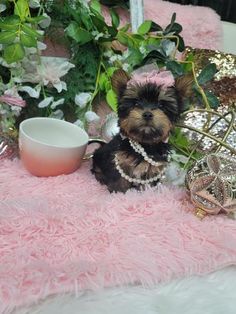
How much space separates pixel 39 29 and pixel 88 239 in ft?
1.69

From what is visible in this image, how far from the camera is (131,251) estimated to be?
2.23 feet

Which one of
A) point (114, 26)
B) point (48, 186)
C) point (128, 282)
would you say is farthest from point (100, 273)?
point (114, 26)

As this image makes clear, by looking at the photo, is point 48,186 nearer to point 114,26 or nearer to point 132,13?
point 114,26

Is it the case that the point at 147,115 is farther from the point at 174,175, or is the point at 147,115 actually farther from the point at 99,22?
the point at 99,22

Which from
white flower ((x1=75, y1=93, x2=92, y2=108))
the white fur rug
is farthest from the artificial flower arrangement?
the white fur rug

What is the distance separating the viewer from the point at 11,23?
2.96 feet

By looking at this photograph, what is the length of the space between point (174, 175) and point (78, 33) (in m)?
0.36

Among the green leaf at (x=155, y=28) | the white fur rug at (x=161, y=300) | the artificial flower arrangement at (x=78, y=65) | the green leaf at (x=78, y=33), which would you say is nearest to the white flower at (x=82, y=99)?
the artificial flower arrangement at (x=78, y=65)

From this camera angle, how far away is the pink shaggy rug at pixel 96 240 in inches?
24.2

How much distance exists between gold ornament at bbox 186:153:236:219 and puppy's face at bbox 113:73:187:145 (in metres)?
0.08

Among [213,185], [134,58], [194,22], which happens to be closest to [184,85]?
[213,185]

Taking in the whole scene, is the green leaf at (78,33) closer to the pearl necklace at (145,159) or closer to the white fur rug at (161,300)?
the pearl necklace at (145,159)

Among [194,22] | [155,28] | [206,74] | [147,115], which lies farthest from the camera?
[194,22]

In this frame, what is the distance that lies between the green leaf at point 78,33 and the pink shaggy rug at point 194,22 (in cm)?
28
